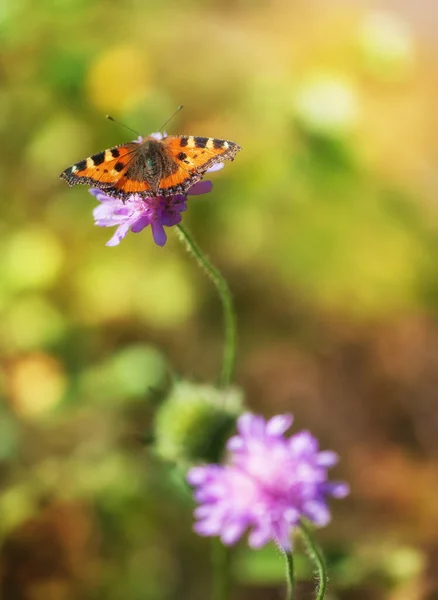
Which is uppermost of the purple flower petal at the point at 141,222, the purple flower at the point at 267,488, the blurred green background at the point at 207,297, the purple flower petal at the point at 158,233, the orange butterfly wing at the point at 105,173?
the blurred green background at the point at 207,297

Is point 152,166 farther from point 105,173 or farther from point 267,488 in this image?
point 267,488

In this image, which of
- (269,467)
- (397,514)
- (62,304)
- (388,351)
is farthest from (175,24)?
(269,467)

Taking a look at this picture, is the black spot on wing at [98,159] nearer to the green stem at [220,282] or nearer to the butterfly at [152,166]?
the butterfly at [152,166]

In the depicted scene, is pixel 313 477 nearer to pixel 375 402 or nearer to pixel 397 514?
pixel 397 514

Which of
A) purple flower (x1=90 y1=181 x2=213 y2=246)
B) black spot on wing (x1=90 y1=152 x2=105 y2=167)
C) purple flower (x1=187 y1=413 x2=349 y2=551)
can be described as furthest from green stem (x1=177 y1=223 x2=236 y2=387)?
purple flower (x1=187 y1=413 x2=349 y2=551)

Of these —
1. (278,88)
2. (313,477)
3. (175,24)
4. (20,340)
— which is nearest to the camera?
(313,477)

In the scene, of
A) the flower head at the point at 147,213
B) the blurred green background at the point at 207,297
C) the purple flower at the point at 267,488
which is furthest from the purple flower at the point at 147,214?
the blurred green background at the point at 207,297

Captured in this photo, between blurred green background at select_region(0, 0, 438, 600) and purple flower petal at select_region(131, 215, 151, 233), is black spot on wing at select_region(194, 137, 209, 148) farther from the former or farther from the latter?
blurred green background at select_region(0, 0, 438, 600)

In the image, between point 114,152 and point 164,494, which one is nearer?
point 114,152
